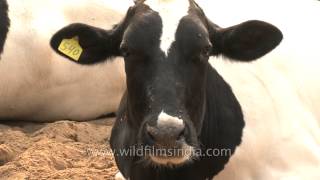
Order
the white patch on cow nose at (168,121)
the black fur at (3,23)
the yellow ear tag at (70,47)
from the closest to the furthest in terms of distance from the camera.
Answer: the white patch on cow nose at (168,121), the yellow ear tag at (70,47), the black fur at (3,23)

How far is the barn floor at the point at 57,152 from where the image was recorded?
4.80m

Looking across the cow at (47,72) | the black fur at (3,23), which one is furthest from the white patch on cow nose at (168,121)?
the black fur at (3,23)

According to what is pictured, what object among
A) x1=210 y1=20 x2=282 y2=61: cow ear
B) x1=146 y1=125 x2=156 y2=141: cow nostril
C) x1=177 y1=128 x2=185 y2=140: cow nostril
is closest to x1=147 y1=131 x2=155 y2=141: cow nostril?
x1=146 y1=125 x2=156 y2=141: cow nostril

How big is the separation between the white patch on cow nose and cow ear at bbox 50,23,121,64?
2.35 feet

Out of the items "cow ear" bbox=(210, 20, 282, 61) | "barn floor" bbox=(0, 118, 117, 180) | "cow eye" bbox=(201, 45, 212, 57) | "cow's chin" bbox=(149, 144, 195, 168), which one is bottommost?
"barn floor" bbox=(0, 118, 117, 180)

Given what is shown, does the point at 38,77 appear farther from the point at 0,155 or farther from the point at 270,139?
the point at 270,139

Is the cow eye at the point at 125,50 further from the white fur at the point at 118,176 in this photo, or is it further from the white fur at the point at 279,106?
the white fur at the point at 118,176

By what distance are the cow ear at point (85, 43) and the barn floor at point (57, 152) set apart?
123 centimetres

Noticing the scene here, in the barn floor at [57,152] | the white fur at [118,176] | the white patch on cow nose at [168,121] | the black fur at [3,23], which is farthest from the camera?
the black fur at [3,23]

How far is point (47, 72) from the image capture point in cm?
605

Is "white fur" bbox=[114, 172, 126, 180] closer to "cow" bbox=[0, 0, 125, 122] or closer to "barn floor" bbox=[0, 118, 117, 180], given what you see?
"barn floor" bbox=[0, 118, 117, 180]

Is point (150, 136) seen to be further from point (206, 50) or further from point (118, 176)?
point (118, 176)

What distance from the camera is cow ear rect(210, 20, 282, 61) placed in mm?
3605

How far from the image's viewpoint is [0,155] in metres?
5.08
